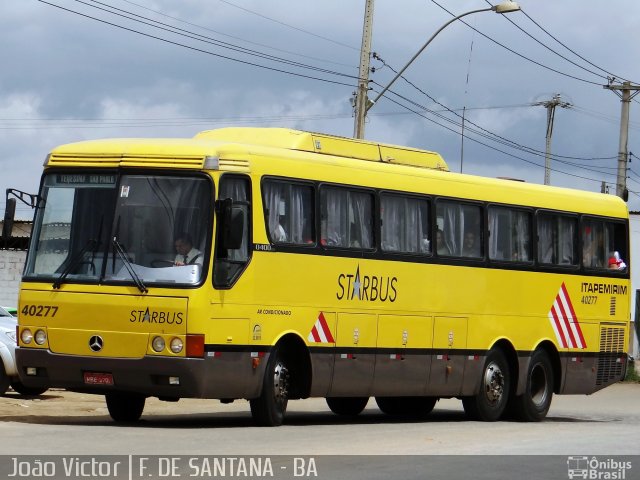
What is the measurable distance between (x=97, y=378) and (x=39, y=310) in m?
1.10

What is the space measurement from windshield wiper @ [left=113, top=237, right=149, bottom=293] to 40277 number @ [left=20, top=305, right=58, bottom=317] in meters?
1.00

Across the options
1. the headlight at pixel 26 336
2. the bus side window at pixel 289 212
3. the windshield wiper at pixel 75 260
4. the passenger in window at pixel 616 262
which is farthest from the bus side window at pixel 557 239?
the headlight at pixel 26 336

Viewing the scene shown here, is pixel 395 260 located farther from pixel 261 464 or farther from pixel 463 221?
pixel 261 464

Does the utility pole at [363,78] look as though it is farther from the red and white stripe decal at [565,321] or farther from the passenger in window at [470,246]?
the passenger in window at [470,246]

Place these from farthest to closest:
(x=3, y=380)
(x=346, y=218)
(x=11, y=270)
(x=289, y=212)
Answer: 1. (x=11, y=270)
2. (x=3, y=380)
3. (x=346, y=218)
4. (x=289, y=212)

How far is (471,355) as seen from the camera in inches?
869

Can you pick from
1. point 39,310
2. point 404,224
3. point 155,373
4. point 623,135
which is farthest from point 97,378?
point 623,135

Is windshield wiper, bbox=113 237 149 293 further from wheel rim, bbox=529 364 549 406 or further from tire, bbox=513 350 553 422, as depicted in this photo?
wheel rim, bbox=529 364 549 406

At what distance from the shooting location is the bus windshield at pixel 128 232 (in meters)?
17.4

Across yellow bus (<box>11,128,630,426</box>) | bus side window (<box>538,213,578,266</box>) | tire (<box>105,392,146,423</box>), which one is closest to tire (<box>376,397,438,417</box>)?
yellow bus (<box>11,128,630,426</box>)

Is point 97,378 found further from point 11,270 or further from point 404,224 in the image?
point 11,270

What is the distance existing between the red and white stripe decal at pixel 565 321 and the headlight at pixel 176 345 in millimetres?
8230

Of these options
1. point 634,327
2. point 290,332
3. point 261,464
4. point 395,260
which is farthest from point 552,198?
point 634,327

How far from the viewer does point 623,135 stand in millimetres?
52469
